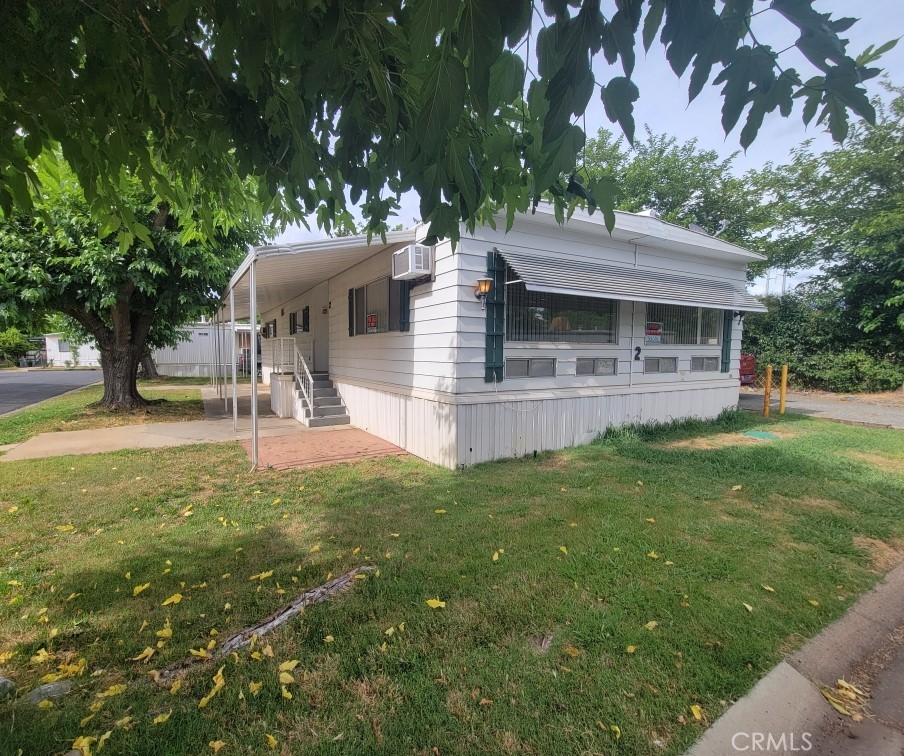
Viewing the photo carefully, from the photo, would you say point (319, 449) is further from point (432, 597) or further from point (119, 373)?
point (119, 373)

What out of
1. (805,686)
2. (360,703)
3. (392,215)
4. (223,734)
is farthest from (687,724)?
(392,215)

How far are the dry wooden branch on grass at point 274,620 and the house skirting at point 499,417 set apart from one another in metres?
2.96

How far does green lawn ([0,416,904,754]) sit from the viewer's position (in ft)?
6.19

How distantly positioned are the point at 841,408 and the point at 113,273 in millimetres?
16855

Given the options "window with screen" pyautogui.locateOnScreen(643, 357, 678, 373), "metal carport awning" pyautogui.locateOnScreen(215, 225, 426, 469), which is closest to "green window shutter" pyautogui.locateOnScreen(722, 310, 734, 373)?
"window with screen" pyautogui.locateOnScreen(643, 357, 678, 373)

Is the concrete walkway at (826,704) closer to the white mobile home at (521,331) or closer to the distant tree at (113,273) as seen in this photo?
the white mobile home at (521,331)

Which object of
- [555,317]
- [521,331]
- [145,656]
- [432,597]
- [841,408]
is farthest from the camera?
[841,408]

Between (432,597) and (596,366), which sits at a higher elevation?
(596,366)

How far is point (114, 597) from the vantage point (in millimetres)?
2807

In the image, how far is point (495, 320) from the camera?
20.0ft

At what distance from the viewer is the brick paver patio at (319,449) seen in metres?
6.17

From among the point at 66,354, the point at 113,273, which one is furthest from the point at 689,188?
the point at 66,354

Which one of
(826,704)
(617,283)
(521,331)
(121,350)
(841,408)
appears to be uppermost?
(617,283)

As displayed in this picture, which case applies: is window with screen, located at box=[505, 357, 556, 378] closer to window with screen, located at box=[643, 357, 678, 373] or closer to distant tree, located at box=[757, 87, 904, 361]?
window with screen, located at box=[643, 357, 678, 373]
